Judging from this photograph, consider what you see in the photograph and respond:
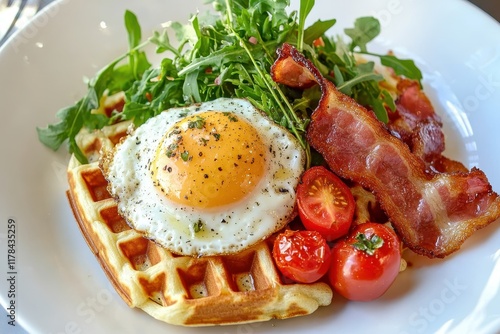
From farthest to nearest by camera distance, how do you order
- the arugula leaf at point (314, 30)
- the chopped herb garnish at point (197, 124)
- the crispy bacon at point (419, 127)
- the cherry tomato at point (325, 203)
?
1. the arugula leaf at point (314, 30)
2. the crispy bacon at point (419, 127)
3. the chopped herb garnish at point (197, 124)
4. the cherry tomato at point (325, 203)

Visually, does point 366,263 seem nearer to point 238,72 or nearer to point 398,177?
point 398,177

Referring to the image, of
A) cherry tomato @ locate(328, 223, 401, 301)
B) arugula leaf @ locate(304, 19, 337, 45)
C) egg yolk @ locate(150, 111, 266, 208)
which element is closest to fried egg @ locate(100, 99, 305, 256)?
egg yolk @ locate(150, 111, 266, 208)

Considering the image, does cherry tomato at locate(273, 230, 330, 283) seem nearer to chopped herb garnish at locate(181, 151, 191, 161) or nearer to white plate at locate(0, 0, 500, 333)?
white plate at locate(0, 0, 500, 333)

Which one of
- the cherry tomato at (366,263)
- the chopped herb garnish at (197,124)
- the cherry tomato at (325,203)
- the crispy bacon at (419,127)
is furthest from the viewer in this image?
the crispy bacon at (419,127)

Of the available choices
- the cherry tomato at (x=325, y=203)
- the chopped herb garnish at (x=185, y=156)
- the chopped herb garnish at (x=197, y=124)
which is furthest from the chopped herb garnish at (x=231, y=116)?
the cherry tomato at (x=325, y=203)

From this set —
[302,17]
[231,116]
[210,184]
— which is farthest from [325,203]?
[302,17]

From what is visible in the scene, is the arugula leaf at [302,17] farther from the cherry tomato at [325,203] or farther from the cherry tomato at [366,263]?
the cherry tomato at [366,263]
